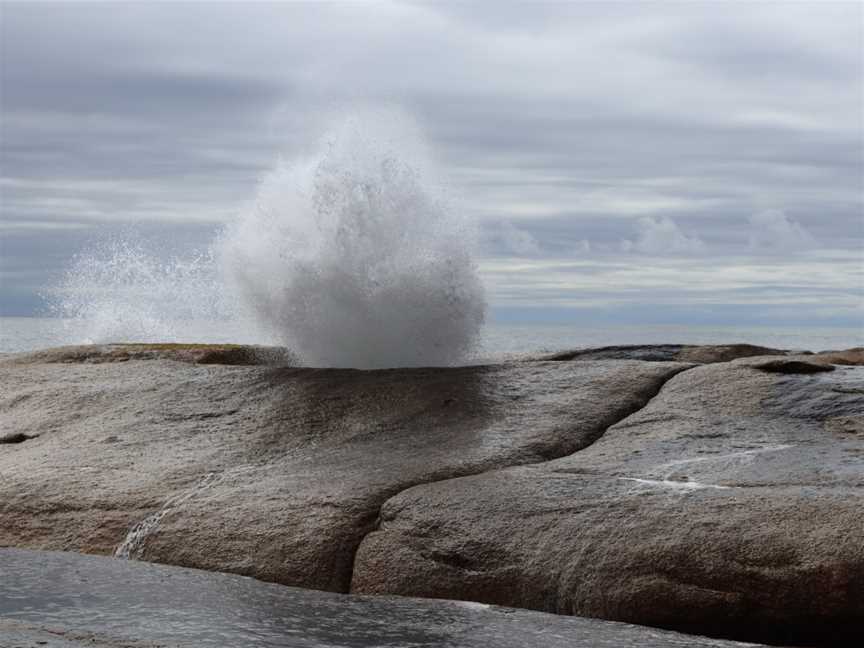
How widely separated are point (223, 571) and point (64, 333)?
852 centimetres

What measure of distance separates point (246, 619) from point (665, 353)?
7.12 m

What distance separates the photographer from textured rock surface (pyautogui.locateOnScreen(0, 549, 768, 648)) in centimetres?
479

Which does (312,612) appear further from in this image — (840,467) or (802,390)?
(802,390)

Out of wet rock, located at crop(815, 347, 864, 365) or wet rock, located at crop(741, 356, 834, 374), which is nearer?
wet rock, located at crop(741, 356, 834, 374)

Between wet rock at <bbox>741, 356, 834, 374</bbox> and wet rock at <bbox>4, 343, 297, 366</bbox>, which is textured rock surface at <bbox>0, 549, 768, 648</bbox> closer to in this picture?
wet rock at <bbox>741, 356, 834, 374</bbox>

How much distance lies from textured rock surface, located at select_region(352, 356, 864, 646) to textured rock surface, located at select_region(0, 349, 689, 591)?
0.36 meters

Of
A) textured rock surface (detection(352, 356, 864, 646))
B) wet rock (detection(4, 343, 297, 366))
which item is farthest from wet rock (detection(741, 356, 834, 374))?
wet rock (detection(4, 343, 297, 366))

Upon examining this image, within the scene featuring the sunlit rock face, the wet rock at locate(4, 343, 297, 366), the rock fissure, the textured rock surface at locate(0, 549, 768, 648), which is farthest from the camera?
the wet rock at locate(4, 343, 297, 366)

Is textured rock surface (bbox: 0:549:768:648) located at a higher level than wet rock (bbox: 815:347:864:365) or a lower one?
lower

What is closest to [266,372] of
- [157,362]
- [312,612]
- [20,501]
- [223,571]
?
[157,362]

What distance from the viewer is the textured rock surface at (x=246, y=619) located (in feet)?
15.7

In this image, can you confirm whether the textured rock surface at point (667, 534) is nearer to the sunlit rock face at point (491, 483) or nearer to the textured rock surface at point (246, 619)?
the sunlit rock face at point (491, 483)

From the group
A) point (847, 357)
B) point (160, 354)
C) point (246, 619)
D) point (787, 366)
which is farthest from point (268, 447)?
point (847, 357)

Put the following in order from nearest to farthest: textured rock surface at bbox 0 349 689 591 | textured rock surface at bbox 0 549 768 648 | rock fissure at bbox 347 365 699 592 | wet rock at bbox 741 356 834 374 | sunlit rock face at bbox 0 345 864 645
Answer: textured rock surface at bbox 0 549 768 648 < sunlit rock face at bbox 0 345 864 645 < rock fissure at bbox 347 365 699 592 < textured rock surface at bbox 0 349 689 591 < wet rock at bbox 741 356 834 374
